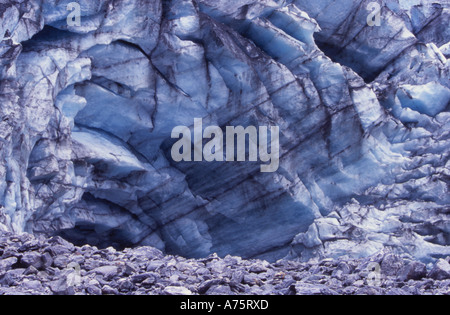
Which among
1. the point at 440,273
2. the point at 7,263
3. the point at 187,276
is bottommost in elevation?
the point at 440,273

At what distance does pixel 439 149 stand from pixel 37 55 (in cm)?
1291

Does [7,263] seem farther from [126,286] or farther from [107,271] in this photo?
[126,286]

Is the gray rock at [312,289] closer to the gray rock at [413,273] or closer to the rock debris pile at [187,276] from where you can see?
the rock debris pile at [187,276]

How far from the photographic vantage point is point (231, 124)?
16000 millimetres

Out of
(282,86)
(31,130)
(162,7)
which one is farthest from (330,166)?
(31,130)

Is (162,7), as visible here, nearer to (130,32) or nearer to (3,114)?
(130,32)

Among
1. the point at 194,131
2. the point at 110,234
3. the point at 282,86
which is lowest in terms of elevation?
the point at 110,234

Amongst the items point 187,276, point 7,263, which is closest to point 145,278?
point 187,276

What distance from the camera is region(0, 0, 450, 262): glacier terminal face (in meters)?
13.6

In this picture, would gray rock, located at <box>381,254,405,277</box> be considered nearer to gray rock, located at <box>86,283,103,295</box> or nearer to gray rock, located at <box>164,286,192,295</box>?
gray rock, located at <box>164,286,192,295</box>

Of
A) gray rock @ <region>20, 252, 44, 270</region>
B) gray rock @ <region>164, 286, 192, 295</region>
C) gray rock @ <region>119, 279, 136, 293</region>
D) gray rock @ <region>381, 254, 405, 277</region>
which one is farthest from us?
gray rock @ <region>381, 254, 405, 277</region>

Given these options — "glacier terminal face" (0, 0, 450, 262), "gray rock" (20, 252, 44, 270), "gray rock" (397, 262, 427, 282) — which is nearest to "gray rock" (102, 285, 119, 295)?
"gray rock" (20, 252, 44, 270)

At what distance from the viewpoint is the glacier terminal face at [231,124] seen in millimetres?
13578

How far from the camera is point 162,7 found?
15.4 metres
